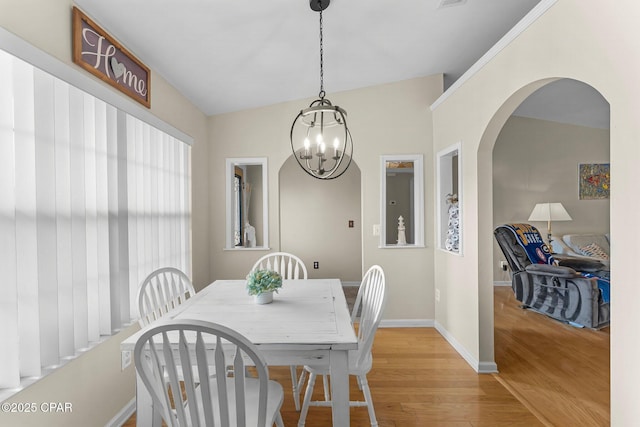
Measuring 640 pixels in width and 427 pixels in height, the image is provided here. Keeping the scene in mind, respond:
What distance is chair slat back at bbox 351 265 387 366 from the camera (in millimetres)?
1889

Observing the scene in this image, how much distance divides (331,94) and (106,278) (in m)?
3.01

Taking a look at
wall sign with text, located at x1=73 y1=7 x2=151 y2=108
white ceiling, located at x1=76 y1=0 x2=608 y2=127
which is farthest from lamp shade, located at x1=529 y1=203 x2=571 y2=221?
wall sign with text, located at x1=73 y1=7 x2=151 y2=108

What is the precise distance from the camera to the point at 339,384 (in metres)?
1.50

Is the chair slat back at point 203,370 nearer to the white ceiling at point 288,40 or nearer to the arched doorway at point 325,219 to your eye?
the white ceiling at point 288,40

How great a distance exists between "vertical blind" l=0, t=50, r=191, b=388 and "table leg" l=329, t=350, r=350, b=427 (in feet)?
4.46

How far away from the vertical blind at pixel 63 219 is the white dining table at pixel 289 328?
395mm

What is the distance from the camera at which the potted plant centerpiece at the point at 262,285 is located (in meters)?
2.05

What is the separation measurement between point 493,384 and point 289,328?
6.21 ft

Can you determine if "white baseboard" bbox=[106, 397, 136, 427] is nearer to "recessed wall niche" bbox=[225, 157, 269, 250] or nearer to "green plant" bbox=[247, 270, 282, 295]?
"green plant" bbox=[247, 270, 282, 295]

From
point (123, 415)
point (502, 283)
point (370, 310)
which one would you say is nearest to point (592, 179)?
point (502, 283)

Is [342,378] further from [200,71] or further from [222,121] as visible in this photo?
[222,121]

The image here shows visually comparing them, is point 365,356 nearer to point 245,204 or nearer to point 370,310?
point 370,310

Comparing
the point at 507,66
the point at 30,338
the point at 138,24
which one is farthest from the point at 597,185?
the point at 30,338

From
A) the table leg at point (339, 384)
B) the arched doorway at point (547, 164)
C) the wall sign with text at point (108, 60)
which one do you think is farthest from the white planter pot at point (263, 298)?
the arched doorway at point (547, 164)
